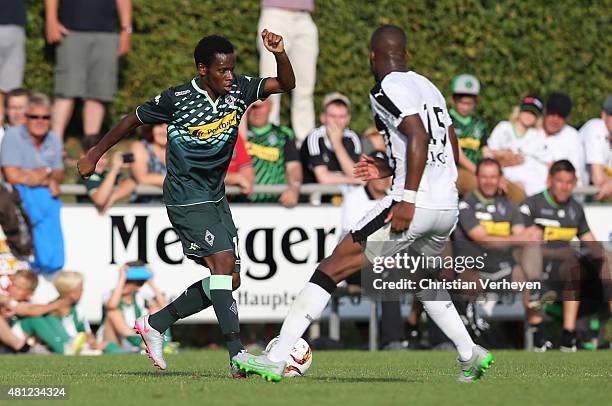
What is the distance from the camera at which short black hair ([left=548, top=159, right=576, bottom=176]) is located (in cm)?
1584

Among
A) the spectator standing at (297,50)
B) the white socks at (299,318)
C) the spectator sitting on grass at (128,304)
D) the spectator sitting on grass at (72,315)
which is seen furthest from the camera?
the spectator standing at (297,50)

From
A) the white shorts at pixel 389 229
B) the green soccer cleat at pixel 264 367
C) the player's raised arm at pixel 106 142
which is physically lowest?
the green soccer cleat at pixel 264 367

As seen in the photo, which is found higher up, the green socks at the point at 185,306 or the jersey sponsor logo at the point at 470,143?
the jersey sponsor logo at the point at 470,143

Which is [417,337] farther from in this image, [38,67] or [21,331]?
[38,67]

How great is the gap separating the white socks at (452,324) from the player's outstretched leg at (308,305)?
2.00 ft

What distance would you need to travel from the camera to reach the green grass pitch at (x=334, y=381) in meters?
8.59

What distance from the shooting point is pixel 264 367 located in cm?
970

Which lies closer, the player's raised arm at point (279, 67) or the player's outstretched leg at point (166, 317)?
the player's raised arm at point (279, 67)

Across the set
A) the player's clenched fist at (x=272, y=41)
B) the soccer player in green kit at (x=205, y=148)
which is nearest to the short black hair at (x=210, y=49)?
the soccer player in green kit at (x=205, y=148)

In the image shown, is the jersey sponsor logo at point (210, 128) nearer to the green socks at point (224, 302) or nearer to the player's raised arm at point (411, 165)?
the green socks at point (224, 302)

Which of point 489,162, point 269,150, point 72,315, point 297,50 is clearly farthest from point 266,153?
point 72,315

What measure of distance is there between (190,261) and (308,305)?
5.69 metres

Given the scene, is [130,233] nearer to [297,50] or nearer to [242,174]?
[242,174]

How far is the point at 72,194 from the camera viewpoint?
50.8ft
